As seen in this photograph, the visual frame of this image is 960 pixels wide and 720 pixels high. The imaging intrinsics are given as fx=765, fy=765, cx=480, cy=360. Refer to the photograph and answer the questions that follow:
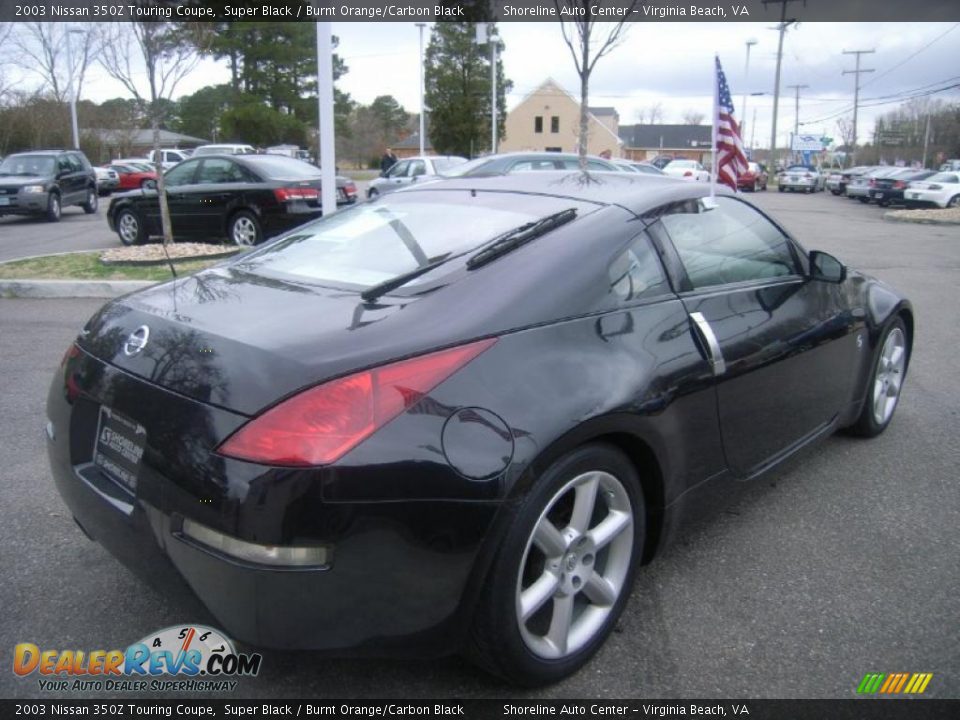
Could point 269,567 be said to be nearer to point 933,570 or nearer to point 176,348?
point 176,348

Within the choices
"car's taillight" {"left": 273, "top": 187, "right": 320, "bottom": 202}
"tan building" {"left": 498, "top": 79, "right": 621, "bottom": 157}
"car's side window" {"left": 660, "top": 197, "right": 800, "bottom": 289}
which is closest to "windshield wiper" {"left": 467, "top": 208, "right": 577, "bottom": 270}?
"car's side window" {"left": 660, "top": 197, "right": 800, "bottom": 289}

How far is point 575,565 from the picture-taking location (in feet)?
7.66

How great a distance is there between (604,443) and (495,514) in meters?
0.50

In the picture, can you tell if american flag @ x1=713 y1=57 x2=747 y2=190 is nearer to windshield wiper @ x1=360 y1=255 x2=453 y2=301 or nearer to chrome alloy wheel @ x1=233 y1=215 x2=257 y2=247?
windshield wiper @ x1=360 y1=255 x2=453 y2=301

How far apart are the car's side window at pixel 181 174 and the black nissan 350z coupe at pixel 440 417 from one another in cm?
985

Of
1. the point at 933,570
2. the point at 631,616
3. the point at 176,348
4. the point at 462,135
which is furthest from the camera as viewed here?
the point at 462,135

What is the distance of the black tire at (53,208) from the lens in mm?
18544

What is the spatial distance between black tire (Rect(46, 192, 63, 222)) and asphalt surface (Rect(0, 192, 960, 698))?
54.4ft

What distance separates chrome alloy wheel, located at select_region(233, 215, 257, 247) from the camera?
11289 mm

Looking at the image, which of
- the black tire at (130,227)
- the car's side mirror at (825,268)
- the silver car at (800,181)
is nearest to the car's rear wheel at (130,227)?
the black tire at (130,227)

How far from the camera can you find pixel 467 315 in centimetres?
219

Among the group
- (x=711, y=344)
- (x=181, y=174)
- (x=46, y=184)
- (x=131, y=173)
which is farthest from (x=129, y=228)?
(x=131, y=173)

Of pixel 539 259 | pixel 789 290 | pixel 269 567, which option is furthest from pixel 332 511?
pixel 789 290

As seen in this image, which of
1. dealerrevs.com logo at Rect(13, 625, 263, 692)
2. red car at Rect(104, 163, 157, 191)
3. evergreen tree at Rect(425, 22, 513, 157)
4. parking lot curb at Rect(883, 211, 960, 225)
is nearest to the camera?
dealerrevs.com logo at Rect(13, 625, 263, 692)
